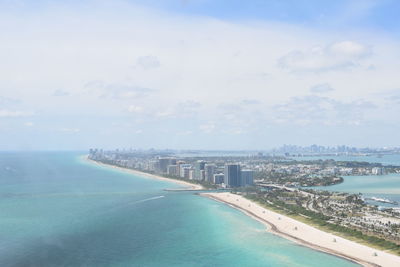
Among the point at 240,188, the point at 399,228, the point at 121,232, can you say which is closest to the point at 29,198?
the point at 121,232

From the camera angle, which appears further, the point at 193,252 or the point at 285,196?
the point at 285,196

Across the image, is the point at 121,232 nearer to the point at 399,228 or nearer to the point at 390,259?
the point at 390,259

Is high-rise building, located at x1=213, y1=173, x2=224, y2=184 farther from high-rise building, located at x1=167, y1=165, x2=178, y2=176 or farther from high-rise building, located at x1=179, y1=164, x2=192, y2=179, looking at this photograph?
high-rise building, located at x1=167, y1=165, x2=178, y2=176

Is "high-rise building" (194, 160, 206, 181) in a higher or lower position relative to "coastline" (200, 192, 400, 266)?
higher

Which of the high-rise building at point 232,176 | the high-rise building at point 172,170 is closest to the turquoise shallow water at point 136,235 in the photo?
the high-rise building at point 232,176

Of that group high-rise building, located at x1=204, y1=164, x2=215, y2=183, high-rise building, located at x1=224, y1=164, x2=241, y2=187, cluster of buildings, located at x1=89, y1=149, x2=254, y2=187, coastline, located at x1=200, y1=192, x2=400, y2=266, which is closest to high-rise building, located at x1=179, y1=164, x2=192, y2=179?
cluster of buildings, located at x1=89, y1=149, x2=254, y2=187
